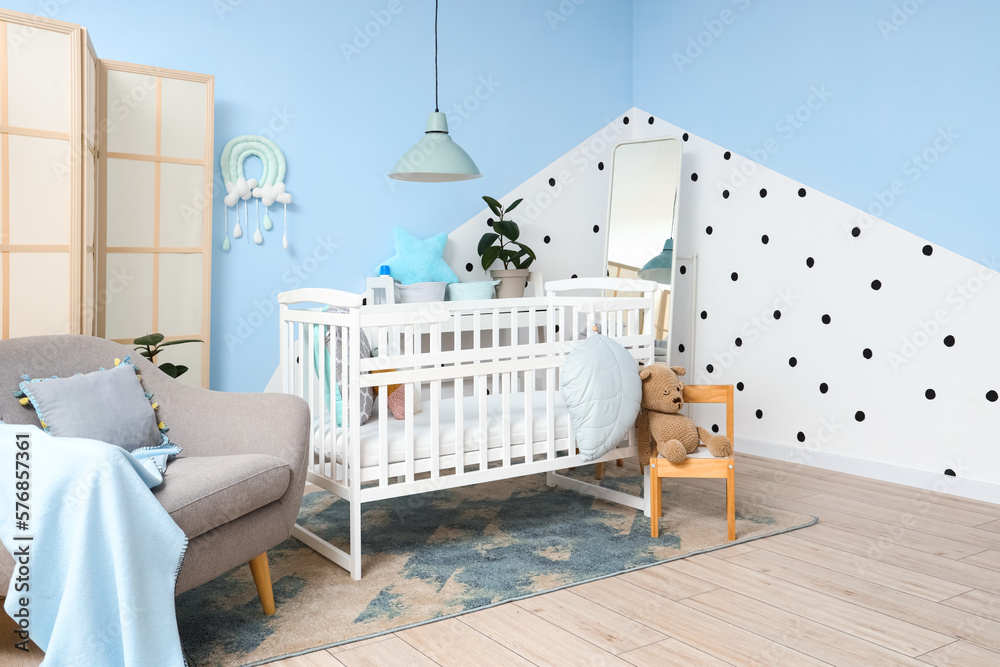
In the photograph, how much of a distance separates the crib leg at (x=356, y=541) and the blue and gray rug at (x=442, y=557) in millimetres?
28

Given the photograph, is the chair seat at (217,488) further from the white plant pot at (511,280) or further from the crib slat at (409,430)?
the white plant pot at (511,280)

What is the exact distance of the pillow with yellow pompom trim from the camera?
75.4 inches

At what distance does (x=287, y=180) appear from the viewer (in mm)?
3219

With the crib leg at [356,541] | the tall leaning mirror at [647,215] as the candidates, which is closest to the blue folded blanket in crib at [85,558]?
the crib leg at [356,541]

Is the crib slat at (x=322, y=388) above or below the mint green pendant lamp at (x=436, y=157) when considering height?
below

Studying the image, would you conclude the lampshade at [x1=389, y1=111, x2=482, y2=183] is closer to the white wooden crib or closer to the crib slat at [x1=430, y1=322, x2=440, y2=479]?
the white wooden crib

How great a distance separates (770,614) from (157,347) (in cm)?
211

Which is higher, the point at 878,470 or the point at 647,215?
the point at 647,215

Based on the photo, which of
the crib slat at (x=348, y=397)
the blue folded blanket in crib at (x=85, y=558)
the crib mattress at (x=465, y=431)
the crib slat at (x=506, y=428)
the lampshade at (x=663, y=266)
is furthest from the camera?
the lampshade at (x=663, y=266)

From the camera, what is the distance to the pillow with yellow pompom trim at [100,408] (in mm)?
1914

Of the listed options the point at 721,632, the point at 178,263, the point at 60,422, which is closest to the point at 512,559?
the point at 721,632

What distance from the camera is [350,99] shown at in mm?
3373

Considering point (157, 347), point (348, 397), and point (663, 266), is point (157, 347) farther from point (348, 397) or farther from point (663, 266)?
point (663, 266)

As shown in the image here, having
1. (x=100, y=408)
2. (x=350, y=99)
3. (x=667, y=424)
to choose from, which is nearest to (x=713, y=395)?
(x=667, y=424)
